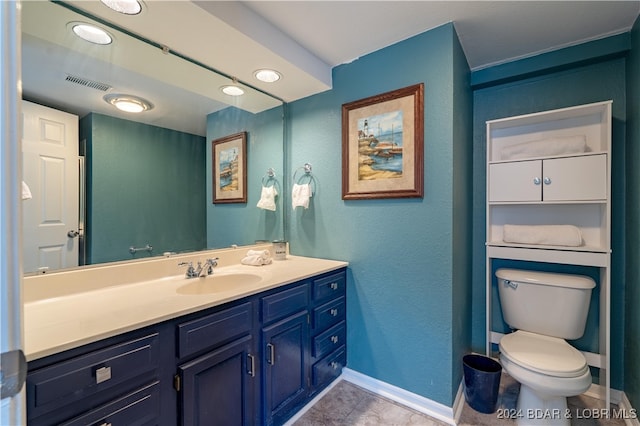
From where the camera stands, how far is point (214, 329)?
3.87 feet

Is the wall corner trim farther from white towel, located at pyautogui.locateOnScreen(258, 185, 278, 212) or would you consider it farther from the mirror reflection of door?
the mirror reflection of door

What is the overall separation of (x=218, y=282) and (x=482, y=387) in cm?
169

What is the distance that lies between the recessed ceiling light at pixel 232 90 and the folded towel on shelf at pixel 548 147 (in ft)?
6.48

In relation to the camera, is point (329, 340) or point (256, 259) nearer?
point (329, 340)

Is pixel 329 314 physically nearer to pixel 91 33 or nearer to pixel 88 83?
pixel 88 83

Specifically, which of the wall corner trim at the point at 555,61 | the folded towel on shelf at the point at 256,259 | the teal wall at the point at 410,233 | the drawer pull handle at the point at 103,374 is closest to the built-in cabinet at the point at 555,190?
the teal wall at the point at 410,233

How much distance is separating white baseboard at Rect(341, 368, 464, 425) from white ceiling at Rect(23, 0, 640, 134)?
6.77 feet

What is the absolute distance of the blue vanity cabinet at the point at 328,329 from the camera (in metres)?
1.73

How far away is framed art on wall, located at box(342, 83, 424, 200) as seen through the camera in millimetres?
1710

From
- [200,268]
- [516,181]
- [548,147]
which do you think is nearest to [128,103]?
[200,268]

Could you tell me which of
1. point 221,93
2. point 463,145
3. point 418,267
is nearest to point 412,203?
point 418,267

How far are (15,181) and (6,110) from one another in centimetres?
11

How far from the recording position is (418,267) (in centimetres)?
172

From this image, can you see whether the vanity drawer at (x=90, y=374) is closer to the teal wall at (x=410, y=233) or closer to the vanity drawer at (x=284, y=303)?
the vanity drawer at (x=284, y=303)
